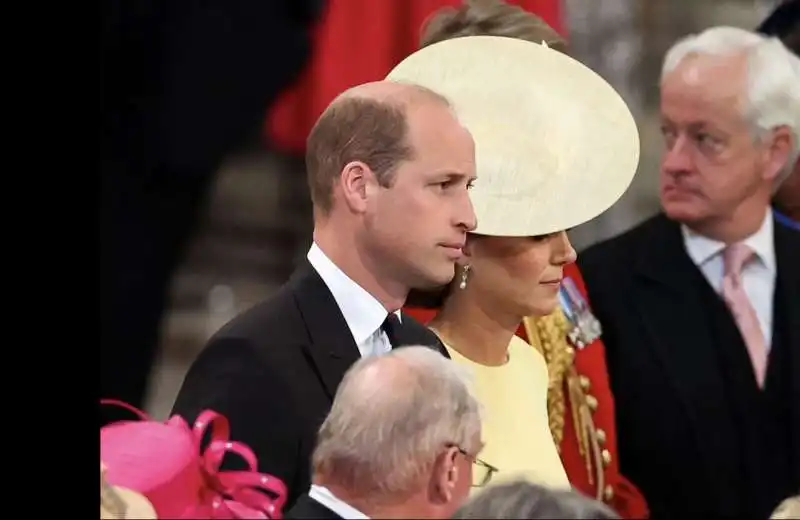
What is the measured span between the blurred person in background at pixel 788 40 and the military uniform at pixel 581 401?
1.16 feet

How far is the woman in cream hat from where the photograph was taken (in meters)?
1.61

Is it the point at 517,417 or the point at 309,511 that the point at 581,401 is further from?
the point at 309,511

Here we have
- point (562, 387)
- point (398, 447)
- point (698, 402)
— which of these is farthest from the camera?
point (698, 402)

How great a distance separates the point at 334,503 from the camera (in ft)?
4.21

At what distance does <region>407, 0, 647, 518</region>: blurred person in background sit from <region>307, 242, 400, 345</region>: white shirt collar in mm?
167

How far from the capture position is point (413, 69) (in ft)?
5.28

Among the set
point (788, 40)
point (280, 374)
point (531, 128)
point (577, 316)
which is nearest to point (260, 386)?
point (280, 374)

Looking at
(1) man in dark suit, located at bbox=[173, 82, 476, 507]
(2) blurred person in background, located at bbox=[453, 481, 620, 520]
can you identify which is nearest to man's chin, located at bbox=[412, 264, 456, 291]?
(1) man in dark suit, located at bbox=[173, 82, 476, 507]

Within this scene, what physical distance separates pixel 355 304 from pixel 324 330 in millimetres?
33

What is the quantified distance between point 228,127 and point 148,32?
0.42ft

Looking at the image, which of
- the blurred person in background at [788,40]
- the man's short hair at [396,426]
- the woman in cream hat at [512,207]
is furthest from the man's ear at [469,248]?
the blurred person in background at [788,40]

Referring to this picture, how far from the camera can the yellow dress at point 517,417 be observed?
156cm

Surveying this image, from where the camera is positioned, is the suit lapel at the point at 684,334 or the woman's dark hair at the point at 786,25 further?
the woman's dark hair at the point at 786,25

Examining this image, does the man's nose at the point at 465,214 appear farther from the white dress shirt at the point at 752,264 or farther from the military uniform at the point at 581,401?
the white dress shirt at the point at 752,264
